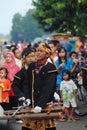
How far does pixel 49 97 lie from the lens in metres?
6.43

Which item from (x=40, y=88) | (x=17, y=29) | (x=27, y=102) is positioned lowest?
(x=27, y=102)

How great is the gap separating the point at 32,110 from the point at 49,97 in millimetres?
277

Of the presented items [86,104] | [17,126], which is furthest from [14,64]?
[86,104]

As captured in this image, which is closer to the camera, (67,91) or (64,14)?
(67,91)

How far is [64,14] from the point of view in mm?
23797

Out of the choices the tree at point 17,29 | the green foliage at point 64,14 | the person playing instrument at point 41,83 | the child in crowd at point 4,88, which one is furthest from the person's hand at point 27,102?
the tree at point 17,29

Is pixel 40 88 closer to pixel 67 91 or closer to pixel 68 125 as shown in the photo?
pixel 68 125

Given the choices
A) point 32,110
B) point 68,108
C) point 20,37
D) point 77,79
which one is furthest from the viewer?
point 20,37

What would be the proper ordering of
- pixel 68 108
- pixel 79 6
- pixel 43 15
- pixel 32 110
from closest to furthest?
1. pixel 32 110
2. pixel 68 108
3. pixel 79 6
4. pixel 43 15

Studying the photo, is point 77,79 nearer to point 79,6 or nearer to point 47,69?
point 47,69

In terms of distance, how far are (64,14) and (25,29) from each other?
407 feet

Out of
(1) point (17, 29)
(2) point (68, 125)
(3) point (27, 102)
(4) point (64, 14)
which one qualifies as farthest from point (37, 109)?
(1) point (17, 29)

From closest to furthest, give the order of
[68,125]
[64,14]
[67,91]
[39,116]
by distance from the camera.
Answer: [39,116]
[68,125]
[67,91]
[64,14]

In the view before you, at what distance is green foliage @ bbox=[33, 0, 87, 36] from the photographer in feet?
61.9
